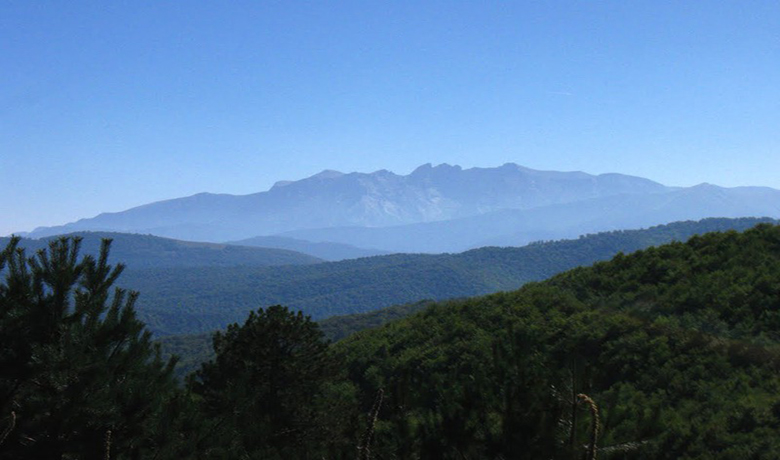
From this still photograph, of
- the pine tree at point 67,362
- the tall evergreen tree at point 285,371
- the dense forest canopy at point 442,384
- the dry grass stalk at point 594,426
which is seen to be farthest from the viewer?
the tall evergreen tree at point 285,371

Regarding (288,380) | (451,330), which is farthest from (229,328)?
(451,330)

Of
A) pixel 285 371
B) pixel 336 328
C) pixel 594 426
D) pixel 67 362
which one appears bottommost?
pixel 336 328

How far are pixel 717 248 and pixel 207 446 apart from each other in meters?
38.6

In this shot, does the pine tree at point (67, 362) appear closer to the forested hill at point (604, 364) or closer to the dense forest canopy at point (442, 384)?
the dense forest canopy at point (442, 384)

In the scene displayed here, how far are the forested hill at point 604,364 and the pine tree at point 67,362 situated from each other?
4.28m

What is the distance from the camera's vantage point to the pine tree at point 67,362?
9.59 metres

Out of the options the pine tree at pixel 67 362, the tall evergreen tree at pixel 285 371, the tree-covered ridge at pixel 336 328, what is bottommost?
the tree-covered ridge at pixel 336 328

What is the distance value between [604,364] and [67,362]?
304 inches

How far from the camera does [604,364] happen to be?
7.88 m

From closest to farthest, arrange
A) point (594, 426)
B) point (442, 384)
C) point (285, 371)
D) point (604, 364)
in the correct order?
1. point (594, 426)
2. point (604, 364)
3. point (442, 384)
4. point (285, 371)

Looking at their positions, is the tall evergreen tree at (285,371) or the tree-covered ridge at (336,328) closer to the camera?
the tall evergreen tree at (285,371)

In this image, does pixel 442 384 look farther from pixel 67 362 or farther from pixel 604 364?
pixel 67 362

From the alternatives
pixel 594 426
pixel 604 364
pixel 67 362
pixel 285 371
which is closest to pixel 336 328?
pixel 285 371

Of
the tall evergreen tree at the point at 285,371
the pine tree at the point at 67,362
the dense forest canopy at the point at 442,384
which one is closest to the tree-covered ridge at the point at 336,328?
the dense forest canopy at the point at 442,384
